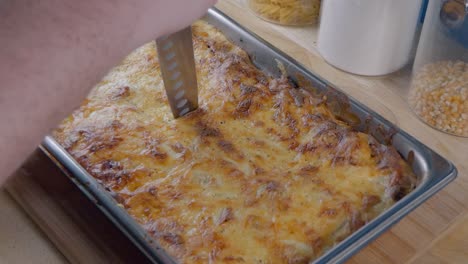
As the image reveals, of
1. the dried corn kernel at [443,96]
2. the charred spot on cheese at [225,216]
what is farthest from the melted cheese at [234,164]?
the dried corn kernel at [443,96]

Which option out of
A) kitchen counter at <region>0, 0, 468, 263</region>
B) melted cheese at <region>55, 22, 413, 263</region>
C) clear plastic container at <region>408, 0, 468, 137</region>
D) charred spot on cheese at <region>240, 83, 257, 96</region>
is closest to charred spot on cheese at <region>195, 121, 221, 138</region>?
melted cheese at <region>55, 22, 413, 263</region>

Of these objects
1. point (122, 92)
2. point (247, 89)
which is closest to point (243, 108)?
point (247, 89)

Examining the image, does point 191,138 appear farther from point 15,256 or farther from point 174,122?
point 15,256

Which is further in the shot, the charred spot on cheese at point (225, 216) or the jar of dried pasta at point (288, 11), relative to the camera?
the jar of dried pasta at point (288, 11)

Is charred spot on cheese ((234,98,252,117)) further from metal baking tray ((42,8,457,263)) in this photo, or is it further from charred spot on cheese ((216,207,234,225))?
charred spot on cheese ((216,207,234,225))

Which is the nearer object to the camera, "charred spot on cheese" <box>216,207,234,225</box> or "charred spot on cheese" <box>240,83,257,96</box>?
"charred spot on cheese" <box>216,207,234,225</box>

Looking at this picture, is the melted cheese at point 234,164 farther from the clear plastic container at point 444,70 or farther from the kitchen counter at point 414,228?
the clear plastic container at point 444,70

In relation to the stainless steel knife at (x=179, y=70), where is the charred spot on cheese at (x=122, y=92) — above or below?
below

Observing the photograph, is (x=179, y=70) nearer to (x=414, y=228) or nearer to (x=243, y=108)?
(x=243, y=108)
